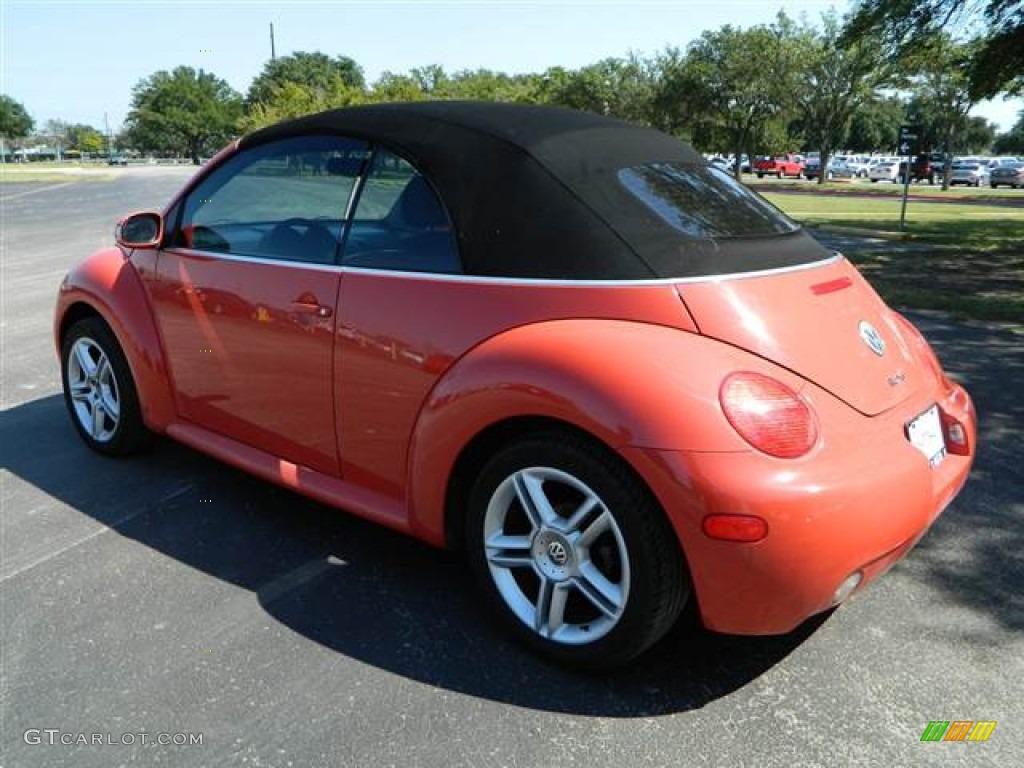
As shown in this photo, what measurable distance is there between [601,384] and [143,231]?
2.52 metres

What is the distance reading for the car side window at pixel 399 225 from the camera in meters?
2.75

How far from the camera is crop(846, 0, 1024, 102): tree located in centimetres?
1170

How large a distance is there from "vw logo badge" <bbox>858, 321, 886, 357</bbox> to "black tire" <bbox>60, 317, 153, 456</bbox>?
3174mm

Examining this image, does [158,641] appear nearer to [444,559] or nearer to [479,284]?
[444,559]

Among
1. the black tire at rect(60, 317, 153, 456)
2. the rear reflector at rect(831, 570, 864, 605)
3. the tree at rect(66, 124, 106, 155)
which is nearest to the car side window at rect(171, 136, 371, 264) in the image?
the black tire at rect(60, 317, 153, 456)

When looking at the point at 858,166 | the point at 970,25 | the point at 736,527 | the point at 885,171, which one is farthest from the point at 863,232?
the point at 858,166

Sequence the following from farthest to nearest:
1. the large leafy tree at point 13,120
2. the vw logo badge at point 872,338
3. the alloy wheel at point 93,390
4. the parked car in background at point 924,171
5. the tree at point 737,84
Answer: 1. the large leafy tree at point 13,120
2. the parked car in background at point 924,171
3. the tree at point 737,84
4. the alloy wheel at point 93,390
5. the vw logo badge at point 872,338

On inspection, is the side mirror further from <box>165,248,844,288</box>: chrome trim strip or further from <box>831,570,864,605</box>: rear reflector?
<box>831,570,864,605</box>: rear reflector

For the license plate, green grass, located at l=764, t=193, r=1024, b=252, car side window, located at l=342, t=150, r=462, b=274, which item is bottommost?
green grass, located at l=764, t=193, r=1024, b=252

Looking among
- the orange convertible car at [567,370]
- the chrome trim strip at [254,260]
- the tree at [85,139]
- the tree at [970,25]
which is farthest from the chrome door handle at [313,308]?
the tree at [85,139]

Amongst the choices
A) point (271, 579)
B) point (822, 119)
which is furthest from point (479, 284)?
point (822, 119)

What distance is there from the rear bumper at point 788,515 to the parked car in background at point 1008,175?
163ft

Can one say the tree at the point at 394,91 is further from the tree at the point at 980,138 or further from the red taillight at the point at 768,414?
the tree at the point at 980,138

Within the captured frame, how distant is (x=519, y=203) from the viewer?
8.68ft
